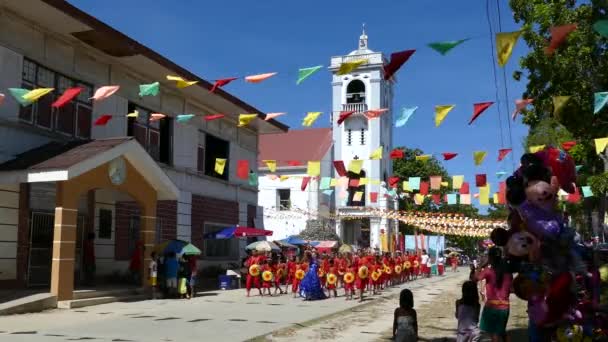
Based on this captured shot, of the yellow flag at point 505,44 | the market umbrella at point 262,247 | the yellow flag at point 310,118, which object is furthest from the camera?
the market umbrella at point 262,247

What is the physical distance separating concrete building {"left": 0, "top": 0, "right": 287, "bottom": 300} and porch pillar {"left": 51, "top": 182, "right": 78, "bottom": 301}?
0.9 inches

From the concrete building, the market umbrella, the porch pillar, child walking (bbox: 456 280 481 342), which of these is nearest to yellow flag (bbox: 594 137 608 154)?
child walking (bbox: 456 280 481 342)

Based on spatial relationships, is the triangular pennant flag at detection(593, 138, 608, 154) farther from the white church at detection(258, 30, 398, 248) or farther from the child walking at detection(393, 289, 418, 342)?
the white church at detection(258, 30, 398, 248)

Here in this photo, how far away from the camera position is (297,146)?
4991 cm

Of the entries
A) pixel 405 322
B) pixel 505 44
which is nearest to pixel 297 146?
pixel 505 44

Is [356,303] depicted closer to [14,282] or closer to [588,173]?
[14,282]

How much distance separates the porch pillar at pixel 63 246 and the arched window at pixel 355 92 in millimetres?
36593

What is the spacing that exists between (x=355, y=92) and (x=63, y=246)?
37582mm

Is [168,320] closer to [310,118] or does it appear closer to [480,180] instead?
Answer: [310,118]

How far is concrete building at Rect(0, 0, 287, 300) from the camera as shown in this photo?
613 inches

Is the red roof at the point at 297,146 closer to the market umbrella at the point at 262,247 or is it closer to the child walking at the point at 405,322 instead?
the market umbrella at the point at 262,247

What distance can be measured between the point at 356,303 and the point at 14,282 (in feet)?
30.0

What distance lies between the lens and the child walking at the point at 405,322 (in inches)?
309

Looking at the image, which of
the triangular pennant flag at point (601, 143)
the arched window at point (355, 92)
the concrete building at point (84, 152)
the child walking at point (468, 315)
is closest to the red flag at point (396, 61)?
the child walking at point (468, 315)
